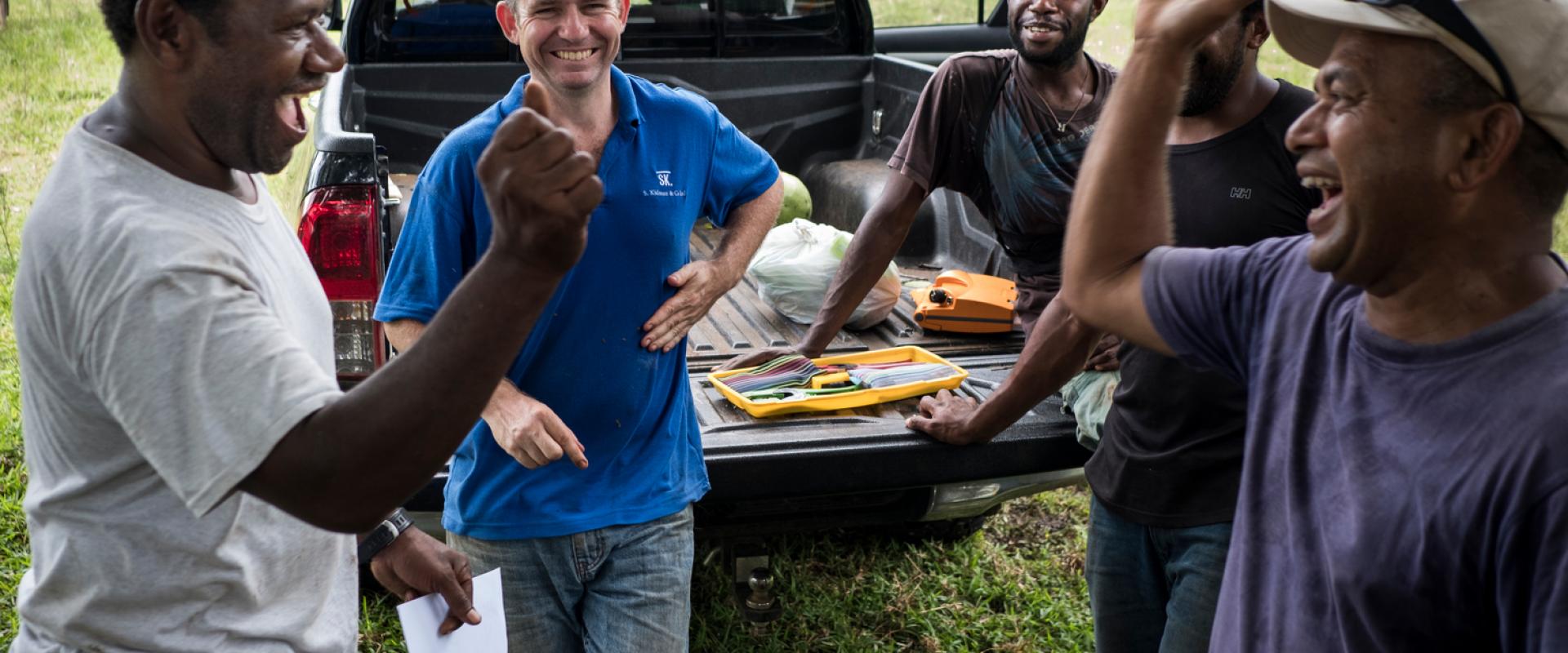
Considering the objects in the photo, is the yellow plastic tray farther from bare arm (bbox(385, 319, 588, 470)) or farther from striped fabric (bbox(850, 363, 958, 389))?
bare arm (bbox(385, 319, 588, 470))

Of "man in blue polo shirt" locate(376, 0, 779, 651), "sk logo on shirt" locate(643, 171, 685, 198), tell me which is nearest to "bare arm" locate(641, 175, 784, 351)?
"man in blue polo shirt" locate(376, 0, 779, 651)

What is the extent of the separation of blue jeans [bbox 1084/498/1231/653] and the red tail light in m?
1.66

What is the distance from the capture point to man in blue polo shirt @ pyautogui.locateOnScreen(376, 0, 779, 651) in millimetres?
2494

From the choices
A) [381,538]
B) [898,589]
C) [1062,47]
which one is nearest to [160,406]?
[381,538]

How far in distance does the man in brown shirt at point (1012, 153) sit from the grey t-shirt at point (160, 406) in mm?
1852

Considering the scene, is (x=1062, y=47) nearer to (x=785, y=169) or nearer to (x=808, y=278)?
(x=808, y=278)

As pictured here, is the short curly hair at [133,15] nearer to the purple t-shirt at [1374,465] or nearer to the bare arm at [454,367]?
the bare arm at [454,367]

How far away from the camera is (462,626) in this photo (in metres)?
2.33

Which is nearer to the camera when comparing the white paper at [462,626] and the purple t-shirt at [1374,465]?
the purple t-shirt at [1374,465]

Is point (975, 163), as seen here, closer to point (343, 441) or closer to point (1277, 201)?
point (1277, 201)

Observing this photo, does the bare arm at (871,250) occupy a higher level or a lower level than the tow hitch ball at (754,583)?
higher

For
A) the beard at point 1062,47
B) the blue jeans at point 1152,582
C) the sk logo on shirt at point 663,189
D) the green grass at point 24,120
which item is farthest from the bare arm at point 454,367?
the green grass at point 24,120

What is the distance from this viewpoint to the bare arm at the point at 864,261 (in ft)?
11.3

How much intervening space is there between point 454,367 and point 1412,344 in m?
1.06
